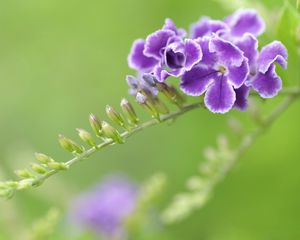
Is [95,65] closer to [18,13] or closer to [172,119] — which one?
[18,13]

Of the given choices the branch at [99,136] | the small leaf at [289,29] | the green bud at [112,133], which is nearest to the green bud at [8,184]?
the branch at [99,136]

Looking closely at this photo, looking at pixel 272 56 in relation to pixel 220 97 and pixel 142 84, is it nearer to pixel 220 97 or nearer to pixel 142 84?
pixel 220 97

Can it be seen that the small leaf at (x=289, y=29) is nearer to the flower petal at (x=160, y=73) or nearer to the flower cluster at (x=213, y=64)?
the flower cluster at (x=213, y=64)

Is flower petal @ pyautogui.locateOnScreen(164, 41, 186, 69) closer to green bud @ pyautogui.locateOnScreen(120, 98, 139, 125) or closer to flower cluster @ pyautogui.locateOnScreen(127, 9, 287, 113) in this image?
flower cluster @ pyautogui.locateOnScreen(127, 9, 287, 113)

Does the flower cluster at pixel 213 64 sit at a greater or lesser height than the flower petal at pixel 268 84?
greater

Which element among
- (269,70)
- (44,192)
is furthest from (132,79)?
(44,192)

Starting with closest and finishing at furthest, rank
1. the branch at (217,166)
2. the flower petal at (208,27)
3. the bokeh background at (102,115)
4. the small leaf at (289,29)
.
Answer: the flower petal at (208,27) < the small leaf at (289,29) < the branch at (217,166) < the bokeh background at (102,115)

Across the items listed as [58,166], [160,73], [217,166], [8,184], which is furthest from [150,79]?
[217,166]
